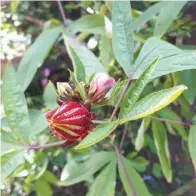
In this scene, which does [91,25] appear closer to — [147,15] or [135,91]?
[147,15]

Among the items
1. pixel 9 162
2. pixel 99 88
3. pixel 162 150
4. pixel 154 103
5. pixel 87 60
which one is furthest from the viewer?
pixel 162 150

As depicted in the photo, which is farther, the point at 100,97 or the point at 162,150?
the point at 162,150

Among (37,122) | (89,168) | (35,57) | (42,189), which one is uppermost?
(35,57)

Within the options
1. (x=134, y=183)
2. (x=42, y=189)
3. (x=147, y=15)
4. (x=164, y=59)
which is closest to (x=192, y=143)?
(x=164, y=59)

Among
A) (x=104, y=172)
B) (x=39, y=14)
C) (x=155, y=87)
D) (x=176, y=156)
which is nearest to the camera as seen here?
(x=104, y=172)

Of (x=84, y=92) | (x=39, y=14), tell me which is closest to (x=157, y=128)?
(x=84, y=92)

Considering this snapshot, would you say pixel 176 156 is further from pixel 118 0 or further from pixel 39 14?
pixel 39 14

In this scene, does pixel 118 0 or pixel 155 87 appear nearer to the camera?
pixel 118 0

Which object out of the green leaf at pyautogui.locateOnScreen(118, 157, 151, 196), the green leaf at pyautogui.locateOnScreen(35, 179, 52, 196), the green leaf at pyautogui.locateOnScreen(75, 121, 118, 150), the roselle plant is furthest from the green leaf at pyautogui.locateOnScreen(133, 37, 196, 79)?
the green leaf at pyautogui.locateOnScreen(35, 179, 52, 196)
